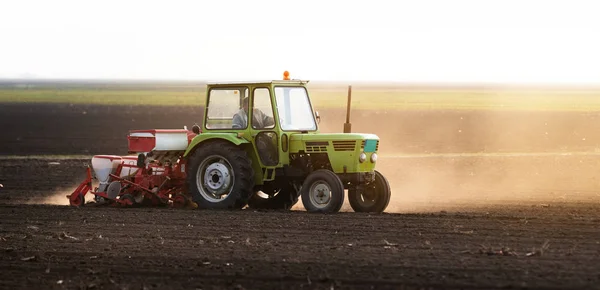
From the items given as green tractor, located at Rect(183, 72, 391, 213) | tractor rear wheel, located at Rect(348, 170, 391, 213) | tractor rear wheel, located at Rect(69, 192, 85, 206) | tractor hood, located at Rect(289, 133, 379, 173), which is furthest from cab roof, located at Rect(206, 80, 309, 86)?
tractor rear wheel, located at Rect(69, 192, 85, 206)

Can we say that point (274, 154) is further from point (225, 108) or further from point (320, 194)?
point (225, 108)

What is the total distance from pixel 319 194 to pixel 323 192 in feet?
0.30

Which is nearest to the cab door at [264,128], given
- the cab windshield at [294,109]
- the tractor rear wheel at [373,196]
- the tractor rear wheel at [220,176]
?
the cab windshield at [294,109]

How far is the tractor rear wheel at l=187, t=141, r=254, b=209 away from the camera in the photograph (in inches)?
637

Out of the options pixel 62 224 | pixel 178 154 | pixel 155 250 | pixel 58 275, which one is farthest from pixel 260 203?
pixel 58 275

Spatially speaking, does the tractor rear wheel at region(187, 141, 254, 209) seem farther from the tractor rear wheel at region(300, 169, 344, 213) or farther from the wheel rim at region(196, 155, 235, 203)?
the tractor rear wheel at region(300, 169, 344, 213)

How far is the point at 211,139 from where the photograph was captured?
16.7m

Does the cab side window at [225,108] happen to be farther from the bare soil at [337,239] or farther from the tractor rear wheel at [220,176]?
the bare soil at [337,239]

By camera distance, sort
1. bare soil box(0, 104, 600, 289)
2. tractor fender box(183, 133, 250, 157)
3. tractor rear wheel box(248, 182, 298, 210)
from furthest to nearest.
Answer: tractor rear wheel box(248, 182, 298, 210), tractor fender box(183, 133, 250, 157), bare soil box(0, 104, 600, 289)

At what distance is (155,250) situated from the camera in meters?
12.1

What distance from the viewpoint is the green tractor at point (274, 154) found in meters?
16.0

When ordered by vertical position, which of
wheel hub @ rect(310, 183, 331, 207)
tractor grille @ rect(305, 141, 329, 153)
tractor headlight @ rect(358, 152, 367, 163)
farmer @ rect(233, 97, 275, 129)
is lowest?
wheel hub @ rect(310, 183, 331, 207)

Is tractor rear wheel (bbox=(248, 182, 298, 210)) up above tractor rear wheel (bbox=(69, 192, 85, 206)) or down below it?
above

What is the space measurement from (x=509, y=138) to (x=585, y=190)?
17920 millimetres
